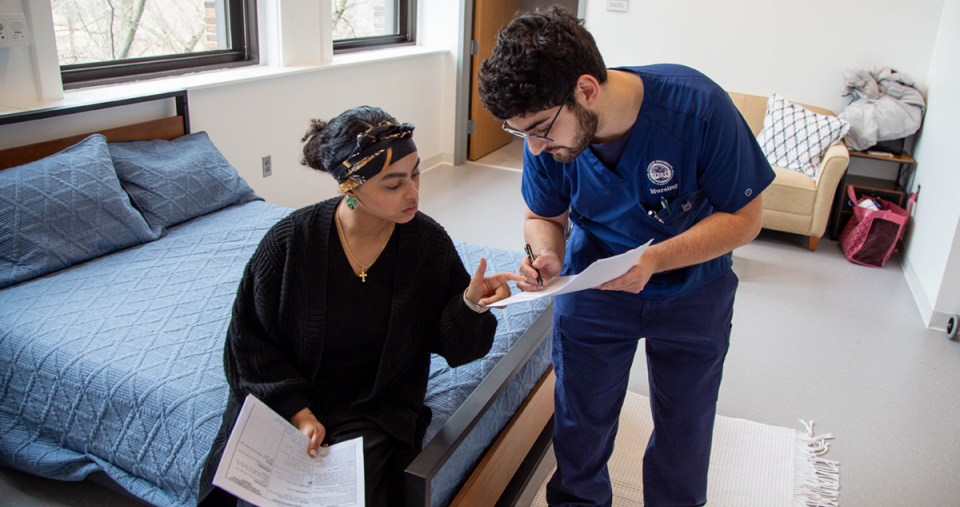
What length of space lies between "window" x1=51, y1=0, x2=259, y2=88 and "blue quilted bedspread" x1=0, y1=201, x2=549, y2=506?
1.16 metres

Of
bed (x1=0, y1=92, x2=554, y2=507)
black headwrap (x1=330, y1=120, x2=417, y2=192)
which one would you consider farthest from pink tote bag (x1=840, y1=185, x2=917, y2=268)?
black headwrap (x1=330, y1=120, x2=417, y2=192)

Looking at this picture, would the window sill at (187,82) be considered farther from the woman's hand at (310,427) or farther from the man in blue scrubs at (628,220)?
the man in blue scrubs at (628,220)

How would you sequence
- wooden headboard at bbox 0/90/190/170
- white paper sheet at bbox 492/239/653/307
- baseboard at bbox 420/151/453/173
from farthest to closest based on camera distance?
baseboard at bbox 420/151/453/173
wooden headboard at bbox 0/90/190/170
white paper sheet at bbox 492/239/653/307

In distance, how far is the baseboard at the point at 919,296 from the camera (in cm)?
306

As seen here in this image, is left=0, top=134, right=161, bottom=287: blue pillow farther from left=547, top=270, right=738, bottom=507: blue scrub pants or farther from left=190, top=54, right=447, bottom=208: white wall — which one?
left=547, top=270, right=738, bottom=507: blue scrub pants

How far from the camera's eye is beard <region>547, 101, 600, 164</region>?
4.07 ft

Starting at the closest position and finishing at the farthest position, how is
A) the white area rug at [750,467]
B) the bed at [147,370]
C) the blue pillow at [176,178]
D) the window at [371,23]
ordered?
1. the bed at [147,370]
2. the white area rug at [750,467]
3. the blue pillow at [176,178]
4. the window at [371,23]

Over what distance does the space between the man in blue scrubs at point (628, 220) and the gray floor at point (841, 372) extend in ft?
3.02

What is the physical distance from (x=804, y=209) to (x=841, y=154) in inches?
14.0

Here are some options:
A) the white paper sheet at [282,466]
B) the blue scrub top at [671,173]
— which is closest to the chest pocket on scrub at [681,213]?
the blue scrub top at [671,173]

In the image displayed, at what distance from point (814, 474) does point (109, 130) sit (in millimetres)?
2790

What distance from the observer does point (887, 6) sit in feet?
13.3

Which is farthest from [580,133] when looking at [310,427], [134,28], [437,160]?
[437,160]

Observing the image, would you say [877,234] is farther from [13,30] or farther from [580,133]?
[13,30]
